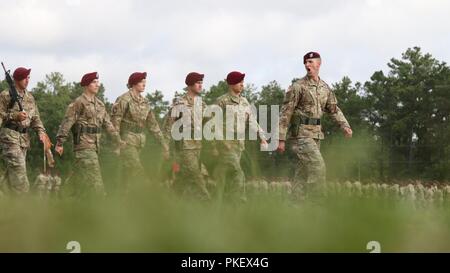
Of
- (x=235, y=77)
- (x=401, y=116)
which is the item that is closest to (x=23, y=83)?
(x=235, y=77)

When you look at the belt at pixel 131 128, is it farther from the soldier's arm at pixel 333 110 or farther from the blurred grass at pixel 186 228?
the blurred grass at pixel 186 228

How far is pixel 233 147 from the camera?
10953 mm

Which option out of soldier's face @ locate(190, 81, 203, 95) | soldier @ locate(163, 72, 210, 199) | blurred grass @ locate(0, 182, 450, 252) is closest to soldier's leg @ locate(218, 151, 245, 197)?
soldier @ locate(163, 72, 210, 199)

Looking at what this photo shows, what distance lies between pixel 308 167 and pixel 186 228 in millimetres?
4786

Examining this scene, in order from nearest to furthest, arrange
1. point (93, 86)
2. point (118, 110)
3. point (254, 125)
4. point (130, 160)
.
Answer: point (254, 125)
point (93, 86)
point (130, 160)
point (118, 110)

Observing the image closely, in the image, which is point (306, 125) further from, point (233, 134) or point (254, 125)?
point (233, 134)

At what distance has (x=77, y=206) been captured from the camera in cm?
643

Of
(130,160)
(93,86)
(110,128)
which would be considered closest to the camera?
(93,86)

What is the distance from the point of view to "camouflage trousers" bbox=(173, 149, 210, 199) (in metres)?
11.0

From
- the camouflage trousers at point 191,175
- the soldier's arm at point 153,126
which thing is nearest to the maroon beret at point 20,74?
the soldier's arm at point 153,126

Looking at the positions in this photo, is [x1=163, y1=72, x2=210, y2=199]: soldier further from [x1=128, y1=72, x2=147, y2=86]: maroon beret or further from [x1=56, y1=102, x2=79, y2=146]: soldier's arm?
[x1=56, y1=102, x2=79, y2=146]: soldier's arm

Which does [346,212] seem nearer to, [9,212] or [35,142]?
[9,212]

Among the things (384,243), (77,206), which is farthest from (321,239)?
(77,206)
